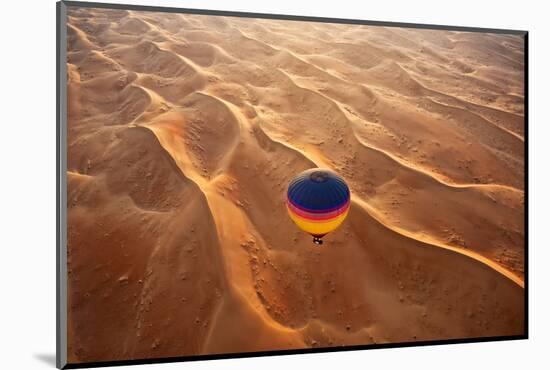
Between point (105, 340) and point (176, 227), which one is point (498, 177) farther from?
point (105, 340)

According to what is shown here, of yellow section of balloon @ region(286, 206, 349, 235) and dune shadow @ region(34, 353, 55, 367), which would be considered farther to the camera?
yellow section of balloon @ region(286, 206, 349, 235)

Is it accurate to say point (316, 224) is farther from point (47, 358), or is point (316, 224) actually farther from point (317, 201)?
point (47, 358)

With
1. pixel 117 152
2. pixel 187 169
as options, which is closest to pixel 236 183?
pixel 187 169

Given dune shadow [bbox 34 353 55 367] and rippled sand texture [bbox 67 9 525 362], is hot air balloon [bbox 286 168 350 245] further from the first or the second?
dune shadow [bbox 34 353 55 367]

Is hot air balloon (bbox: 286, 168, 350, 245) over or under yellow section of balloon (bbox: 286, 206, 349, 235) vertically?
over

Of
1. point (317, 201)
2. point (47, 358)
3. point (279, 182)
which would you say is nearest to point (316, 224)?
point (317, 201)

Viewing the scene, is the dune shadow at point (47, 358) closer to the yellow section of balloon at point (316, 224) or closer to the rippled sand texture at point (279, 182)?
the rippled sand texture at point (279, 182)

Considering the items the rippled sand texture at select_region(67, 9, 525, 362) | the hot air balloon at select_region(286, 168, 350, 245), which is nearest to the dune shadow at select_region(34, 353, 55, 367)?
the rippled sand texture at select_region(67, 9, 525, 362)
